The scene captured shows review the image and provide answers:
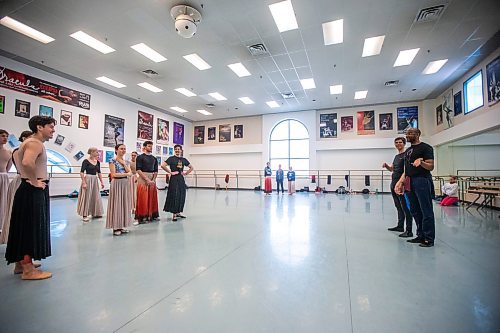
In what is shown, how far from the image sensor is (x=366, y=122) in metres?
12.3

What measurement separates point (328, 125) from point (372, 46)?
21.3ft

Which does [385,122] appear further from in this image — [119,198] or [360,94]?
[119,198]

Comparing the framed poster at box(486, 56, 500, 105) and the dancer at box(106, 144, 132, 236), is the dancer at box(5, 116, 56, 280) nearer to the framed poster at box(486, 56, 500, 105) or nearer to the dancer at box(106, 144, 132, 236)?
the dancer at box(106, 144, 132, 236)

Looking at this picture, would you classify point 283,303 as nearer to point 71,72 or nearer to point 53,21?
point 53,21

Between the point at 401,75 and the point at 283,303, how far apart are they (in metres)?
9.65

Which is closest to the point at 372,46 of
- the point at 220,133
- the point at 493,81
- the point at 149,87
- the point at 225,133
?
the point at 493,81

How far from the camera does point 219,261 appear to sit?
7.13 feet

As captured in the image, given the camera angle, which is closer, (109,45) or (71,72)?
(109,45)

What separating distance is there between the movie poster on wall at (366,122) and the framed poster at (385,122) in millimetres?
320

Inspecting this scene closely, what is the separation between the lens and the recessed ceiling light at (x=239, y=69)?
25.7ft

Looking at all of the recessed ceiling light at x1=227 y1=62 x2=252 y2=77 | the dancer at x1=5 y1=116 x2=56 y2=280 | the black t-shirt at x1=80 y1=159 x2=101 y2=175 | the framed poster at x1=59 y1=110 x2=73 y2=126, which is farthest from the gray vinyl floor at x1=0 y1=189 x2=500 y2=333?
A: the framed poster at x1=59 y1=110 x2=73 y2=126

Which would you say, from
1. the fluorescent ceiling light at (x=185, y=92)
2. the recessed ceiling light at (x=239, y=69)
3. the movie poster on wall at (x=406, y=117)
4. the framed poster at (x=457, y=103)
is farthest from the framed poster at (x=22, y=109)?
the movie poster on wall at (x=406, y=117)

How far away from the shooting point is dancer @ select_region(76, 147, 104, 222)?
4363mm

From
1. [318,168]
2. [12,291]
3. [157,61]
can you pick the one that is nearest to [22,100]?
[157,61]
